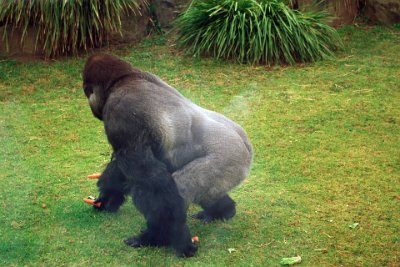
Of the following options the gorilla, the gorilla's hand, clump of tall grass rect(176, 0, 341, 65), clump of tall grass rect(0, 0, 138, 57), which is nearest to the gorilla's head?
Result: the gorilla

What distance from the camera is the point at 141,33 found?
942 centimetres

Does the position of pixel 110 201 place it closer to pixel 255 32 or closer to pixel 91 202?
pixel 91 202

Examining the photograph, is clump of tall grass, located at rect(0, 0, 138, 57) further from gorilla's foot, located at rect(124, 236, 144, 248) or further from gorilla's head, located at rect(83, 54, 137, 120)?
gorilla's foot, located at rect(124, 236, 144, 248)

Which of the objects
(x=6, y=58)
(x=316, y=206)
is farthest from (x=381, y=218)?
(x=6, y=58)

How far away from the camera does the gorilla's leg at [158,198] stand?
14.1 feet

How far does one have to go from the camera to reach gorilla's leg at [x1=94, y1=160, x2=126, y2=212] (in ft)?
16.4

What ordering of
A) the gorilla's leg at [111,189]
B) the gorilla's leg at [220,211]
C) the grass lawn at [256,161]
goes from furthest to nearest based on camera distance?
1. the gorilla's leg at [111,189]
2. the gorilla's leg at [220,211]
3. the grass lawn at [256,161]

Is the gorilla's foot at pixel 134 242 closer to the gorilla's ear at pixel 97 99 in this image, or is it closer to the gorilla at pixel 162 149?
the gorilla at pixel 162 149

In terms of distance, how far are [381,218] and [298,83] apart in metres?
3.38

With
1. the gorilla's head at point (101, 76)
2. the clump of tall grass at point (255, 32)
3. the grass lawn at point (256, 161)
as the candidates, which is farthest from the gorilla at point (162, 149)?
the clump of tall grass at point (255, 32)

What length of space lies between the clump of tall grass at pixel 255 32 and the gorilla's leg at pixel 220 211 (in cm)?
384

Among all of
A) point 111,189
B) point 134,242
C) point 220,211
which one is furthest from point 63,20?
point 134,242

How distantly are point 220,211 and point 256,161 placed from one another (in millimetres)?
1251

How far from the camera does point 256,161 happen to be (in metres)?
6.04
